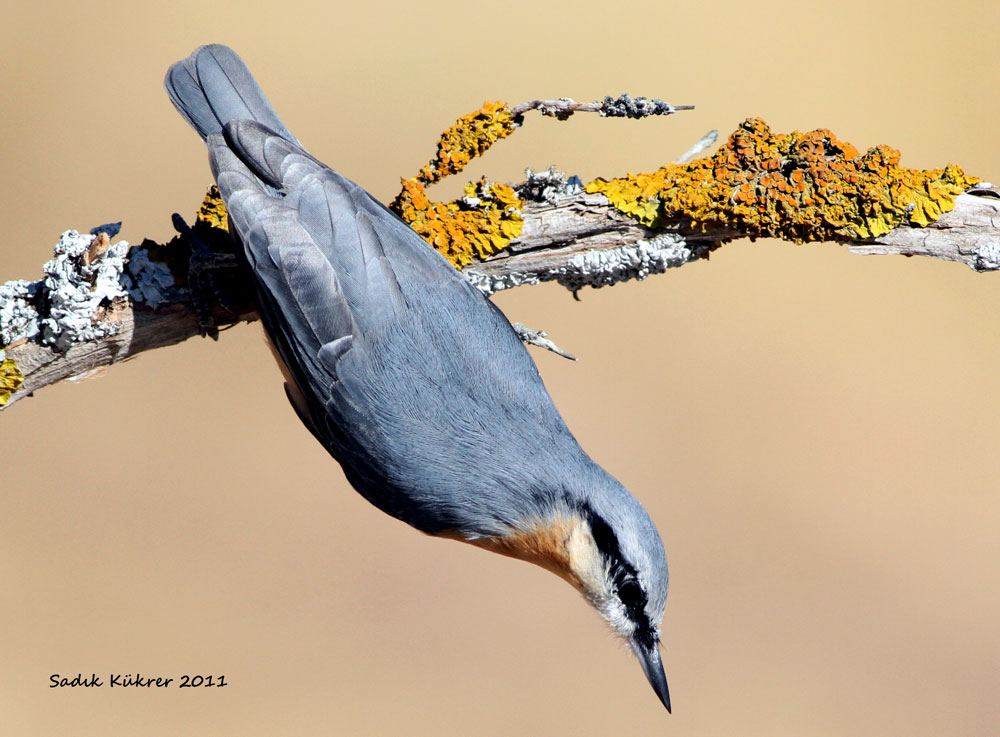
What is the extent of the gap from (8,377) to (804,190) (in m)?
1.95

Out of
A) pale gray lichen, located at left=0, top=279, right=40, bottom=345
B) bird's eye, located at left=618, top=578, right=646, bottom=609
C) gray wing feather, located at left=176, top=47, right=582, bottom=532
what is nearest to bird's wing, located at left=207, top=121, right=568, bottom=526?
gray wing feather, located at left=176, top=47, right=582, bottom=532

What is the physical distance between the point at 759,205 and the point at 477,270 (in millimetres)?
724

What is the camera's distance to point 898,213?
80.3 inches

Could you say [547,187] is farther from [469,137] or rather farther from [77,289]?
[77,289]

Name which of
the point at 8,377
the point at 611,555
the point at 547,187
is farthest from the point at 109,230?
the point at 611,555

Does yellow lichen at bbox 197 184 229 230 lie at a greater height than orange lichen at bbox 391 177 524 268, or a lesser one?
greater

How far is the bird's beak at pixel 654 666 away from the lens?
6.98 ft

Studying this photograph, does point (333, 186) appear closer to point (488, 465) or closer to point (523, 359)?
point (523, 359)

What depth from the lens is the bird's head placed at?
192 centimetres

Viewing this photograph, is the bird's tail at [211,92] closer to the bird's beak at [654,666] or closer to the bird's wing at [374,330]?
the bird's wing at [374,330]

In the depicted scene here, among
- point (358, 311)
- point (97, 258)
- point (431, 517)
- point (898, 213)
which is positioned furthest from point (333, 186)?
point (898, 213)

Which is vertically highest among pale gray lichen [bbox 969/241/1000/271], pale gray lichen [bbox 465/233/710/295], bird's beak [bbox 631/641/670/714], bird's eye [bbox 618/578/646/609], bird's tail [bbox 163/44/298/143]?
bird's tail [bbox 163/44/298/143]

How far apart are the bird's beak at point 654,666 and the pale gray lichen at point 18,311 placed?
65.0 inches

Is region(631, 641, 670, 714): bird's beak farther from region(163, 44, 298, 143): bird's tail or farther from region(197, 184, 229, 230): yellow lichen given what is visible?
region(163, 44, 298, 143): bird's tail
